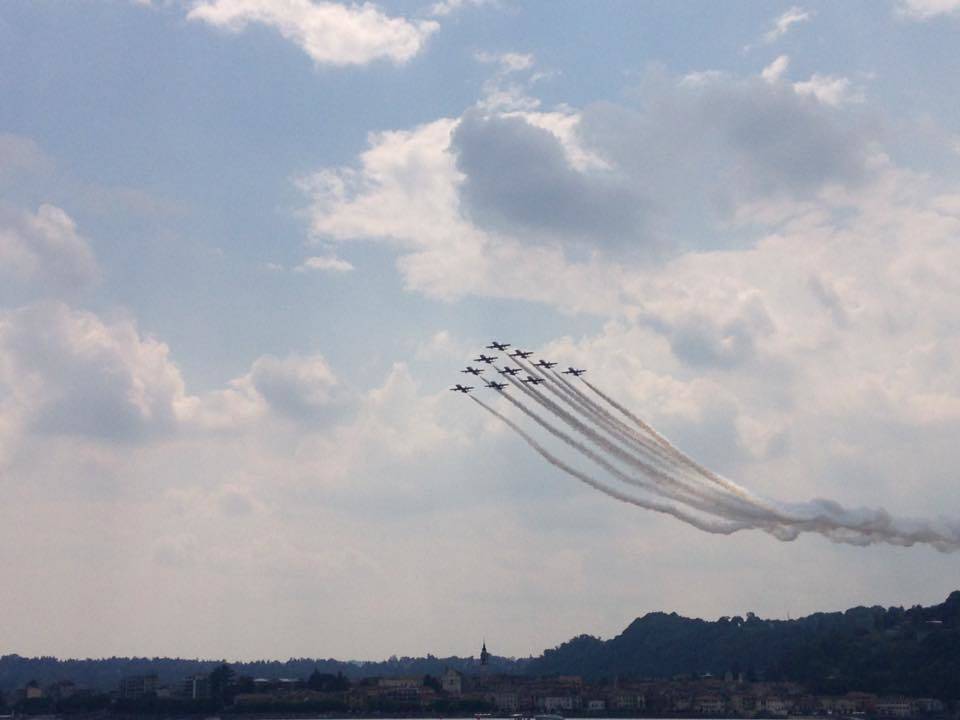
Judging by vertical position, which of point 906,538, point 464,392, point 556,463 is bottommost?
point 906,538

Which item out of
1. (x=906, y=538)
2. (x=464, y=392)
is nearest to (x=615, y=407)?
(x=464, y=392)

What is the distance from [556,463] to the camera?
5108 inches

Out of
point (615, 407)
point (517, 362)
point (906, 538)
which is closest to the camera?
point (906, 538)

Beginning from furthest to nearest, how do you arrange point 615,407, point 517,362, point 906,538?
point 517,362 < point 615,407 < point 906,538

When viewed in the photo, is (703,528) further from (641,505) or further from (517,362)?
(517,362)

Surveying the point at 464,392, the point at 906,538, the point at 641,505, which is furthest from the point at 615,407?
the point at 906,538

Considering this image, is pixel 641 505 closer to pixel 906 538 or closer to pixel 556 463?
pixel 556 463

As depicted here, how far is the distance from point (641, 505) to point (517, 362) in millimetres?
24477

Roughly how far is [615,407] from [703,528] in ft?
48.2

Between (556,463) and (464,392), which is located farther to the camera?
(464,392)

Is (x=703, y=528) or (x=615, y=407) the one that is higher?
(x=615, y=407)

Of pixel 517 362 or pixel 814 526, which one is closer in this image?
pixel 814 526

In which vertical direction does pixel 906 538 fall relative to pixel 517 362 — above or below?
below

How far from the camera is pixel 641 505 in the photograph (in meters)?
120
